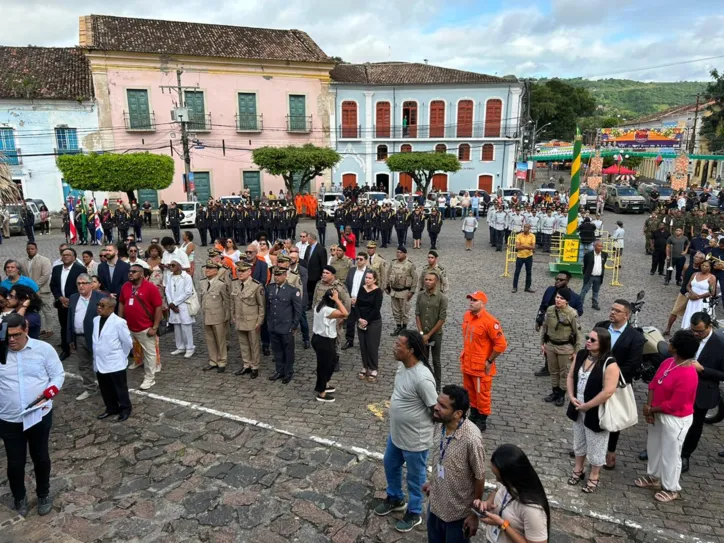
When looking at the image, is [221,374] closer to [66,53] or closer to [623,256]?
[623,256]

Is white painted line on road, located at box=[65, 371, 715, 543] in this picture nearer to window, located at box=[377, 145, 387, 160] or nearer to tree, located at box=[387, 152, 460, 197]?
tree, located at box=[387, 152, 460, 197]

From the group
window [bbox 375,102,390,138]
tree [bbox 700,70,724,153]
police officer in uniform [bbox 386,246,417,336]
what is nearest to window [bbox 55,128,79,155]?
window [bbox 375,102,390,138]

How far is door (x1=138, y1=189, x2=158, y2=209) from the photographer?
32.1 m

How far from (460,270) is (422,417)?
11.3 meters

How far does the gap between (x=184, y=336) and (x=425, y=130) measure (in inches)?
1244

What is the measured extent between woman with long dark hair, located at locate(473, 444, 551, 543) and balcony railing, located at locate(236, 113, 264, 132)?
3275 centimetres

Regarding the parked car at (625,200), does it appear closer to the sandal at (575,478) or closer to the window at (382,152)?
the window at (382,152)

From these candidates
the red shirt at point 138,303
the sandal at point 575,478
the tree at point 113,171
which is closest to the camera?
the sandal at point 575,478

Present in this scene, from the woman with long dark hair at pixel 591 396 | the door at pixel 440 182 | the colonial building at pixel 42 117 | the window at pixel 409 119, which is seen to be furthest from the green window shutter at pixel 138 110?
the woman with long dark hair at pixel 591 396

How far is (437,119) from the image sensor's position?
3722 cm

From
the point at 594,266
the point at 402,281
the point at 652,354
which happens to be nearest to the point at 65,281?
the point at 402,281

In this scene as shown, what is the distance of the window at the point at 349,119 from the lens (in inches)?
1415

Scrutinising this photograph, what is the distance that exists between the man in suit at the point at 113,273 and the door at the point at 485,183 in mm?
32611

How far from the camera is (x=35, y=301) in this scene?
23.0ft
